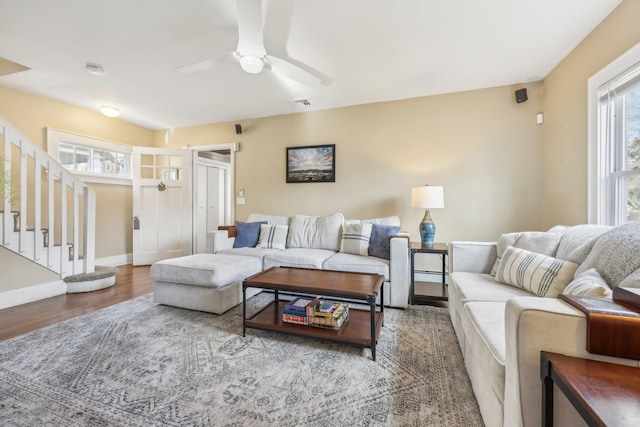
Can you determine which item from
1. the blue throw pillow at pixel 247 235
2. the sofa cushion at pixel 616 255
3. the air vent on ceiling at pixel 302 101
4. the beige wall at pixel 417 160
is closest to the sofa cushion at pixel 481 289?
the sofa cushion at pixel 616 255

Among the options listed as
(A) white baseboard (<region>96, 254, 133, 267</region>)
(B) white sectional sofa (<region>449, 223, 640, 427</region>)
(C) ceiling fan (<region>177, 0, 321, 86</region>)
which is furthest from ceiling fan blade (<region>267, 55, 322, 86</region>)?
(A) white baseboard (<region>96, 254, 133, 267</region>)

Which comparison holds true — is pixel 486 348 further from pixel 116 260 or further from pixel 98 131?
pixel 98 131

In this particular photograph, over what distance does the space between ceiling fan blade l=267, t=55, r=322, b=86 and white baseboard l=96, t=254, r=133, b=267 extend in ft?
13.8

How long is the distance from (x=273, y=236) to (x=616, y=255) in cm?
294

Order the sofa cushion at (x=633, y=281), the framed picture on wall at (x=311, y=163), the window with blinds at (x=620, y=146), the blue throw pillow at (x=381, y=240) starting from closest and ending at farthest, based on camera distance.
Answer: the sofa cushion at (x=633, y=281), the window with blinds at (x=620, y=146), the blue throw pillow at (x=381, y=240), the framed picture on wall at (x=311, y=163)

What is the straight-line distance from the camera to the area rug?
1246 millimetres

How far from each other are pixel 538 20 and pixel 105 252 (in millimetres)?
6139

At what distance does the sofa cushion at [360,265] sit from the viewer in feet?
8.40

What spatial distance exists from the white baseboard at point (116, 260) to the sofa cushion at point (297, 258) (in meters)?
3.20

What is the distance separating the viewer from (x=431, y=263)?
3.41 meters

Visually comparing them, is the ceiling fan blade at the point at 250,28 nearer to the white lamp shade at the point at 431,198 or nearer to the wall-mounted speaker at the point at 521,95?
the white lamp shade at the point at 431,198

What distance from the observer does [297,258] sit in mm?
2820

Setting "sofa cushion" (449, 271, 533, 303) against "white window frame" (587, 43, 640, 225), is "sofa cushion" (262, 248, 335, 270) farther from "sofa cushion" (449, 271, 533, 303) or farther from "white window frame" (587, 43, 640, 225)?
"white window frame" (587, 43, 640, 225)

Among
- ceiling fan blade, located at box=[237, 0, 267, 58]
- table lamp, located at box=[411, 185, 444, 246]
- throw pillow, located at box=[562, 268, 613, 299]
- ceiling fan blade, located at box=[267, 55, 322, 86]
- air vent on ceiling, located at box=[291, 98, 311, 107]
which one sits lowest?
throw pillow, located at box=[562, 268, 613, 299]
